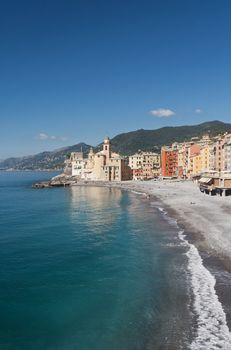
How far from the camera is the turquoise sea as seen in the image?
1992 cm

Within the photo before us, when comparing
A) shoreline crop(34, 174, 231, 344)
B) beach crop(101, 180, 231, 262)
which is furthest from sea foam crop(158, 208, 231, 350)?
beach crop(101, 180, 231, 262)

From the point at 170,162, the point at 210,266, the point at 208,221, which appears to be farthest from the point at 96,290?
the point at 170,162

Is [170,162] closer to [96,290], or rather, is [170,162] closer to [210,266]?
[210,266]

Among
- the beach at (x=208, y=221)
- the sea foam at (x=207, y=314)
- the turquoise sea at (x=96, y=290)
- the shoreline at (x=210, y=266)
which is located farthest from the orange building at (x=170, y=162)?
the sea foam at (x=207, y=314)

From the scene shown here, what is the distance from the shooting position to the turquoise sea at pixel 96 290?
19922 millimetres

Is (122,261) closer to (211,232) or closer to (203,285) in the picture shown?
(203,285)

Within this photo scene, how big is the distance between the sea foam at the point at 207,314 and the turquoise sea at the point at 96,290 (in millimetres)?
322

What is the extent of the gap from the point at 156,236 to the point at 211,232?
20.3ft

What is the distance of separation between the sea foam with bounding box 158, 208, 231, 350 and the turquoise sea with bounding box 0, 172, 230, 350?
12.7 inches

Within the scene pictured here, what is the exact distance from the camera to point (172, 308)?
23.1 meters

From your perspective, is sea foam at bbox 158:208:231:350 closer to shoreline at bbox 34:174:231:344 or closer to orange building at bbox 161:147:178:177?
shoreline at bbox 34:174:231:344

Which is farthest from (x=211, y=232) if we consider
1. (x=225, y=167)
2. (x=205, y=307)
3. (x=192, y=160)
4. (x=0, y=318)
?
(x=192, y=160)

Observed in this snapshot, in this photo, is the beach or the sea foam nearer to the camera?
the sea foam

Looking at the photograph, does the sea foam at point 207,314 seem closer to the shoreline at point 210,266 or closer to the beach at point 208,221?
the shoreline at point 210,266
